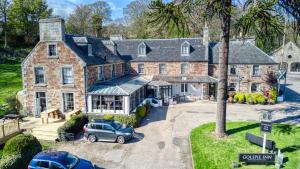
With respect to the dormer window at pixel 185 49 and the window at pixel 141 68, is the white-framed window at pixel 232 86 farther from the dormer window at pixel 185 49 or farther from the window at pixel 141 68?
the window at pixel 141 68

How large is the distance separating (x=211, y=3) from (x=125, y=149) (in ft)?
38.8

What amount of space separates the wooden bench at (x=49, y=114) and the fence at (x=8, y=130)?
297 cm

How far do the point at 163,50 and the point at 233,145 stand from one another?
22468 mm

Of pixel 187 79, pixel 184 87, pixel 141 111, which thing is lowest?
pixel 141 111

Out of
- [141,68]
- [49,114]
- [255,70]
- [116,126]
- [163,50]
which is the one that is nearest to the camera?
[116,126]

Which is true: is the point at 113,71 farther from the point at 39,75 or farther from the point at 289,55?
the point at 289,55

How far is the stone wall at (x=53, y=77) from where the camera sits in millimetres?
25203

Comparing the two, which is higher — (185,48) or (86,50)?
(185,48)

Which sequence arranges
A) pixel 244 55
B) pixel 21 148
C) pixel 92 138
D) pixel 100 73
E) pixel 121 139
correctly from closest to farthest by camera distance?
pixel 21 148 → pixel 121 139 → pixel 92 138 → pixel 100 73 → pixel 244 55

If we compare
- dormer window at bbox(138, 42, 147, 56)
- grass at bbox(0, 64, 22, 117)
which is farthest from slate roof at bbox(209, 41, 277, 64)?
grass at bbox(0, 64, 22, 117)

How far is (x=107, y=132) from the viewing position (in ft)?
64.2

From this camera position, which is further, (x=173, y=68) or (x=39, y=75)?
(x=173, y=68)

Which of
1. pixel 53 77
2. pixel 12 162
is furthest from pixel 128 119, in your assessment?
pixel 12 162

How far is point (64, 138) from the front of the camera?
792 inches
